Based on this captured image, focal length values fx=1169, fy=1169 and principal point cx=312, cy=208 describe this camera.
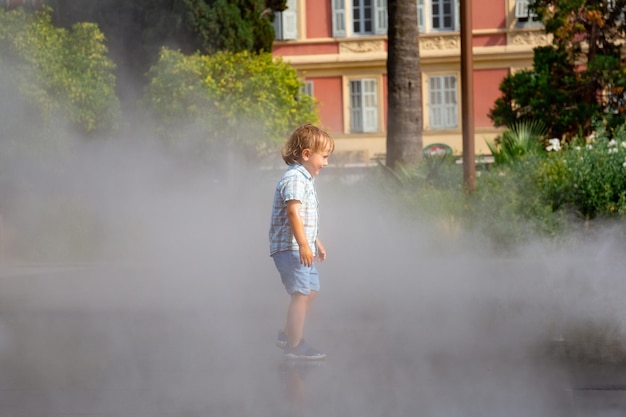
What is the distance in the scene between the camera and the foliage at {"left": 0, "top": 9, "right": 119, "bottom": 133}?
554 inches

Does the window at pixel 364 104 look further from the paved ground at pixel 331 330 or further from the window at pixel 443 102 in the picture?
the paved ground at pixel 331 330

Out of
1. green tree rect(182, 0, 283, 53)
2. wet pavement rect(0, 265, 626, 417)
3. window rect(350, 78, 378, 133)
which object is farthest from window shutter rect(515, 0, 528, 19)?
wet pavement rect(0, 265, 626, 417)

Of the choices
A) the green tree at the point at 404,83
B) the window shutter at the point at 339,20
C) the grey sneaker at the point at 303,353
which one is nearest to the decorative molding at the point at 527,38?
the window shutter at the point at 339,20

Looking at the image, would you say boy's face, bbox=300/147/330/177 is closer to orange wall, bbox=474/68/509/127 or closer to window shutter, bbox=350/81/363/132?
orange wall, bbox=474/68/509/127

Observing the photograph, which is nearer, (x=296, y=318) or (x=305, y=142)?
(x=296, y=318)

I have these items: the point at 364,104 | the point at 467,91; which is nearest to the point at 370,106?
the point at 364,104

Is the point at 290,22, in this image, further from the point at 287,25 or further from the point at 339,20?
the point at 339,20

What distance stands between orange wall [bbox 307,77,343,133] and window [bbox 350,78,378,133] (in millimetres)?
377

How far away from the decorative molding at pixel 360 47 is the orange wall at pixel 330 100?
87 centimetres

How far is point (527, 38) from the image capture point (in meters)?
32.4

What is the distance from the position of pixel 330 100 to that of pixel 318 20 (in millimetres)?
2335

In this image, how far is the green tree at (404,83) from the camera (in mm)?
15164

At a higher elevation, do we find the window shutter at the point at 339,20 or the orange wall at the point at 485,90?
the window shutter at the point at 339,20

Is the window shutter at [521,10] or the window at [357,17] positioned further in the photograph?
the window at [357,17]
